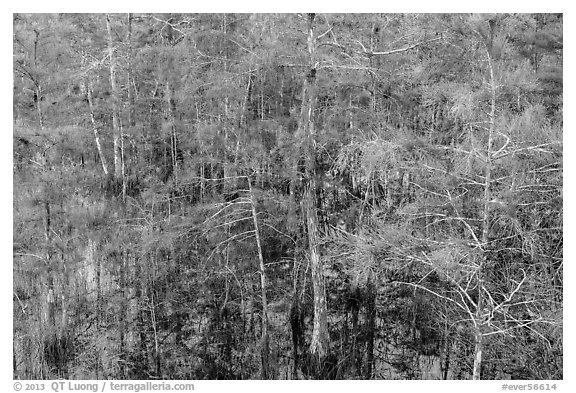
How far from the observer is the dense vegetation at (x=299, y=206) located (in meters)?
5.01

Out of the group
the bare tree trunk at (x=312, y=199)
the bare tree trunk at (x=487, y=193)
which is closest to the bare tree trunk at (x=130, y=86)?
the bare tree trunk at (x=312, y=199)

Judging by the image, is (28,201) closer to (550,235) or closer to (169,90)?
(169,90)

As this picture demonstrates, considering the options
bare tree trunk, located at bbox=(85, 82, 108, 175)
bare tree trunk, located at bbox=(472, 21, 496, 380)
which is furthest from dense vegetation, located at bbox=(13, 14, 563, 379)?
bare tree trunk, located at bbox=(85, 82, 108, 175)

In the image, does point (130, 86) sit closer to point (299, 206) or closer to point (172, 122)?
point (172, 122)

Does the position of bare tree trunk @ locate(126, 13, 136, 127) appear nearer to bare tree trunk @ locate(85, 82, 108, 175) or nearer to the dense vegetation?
the dense vegetation

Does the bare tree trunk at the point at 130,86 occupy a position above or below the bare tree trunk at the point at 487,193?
above

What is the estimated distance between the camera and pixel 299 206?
7.06 metres

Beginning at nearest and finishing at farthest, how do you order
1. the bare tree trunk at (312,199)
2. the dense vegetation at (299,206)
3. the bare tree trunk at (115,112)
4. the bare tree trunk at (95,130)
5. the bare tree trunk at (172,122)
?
the dense vegetation at (299,206), the bare tree trunk at (312,199), the bare tree trunk at (172,122), the bare tree trunk at (115,112), the bare tree trunk at (95,130)

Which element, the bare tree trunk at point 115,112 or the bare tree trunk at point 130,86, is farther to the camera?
the bare tree trunk at point 115,112

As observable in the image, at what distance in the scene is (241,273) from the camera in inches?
286

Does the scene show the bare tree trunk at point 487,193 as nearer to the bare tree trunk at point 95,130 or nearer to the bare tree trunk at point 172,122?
the bare tree trunk at point 172,122

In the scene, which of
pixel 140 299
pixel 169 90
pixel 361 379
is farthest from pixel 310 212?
pixel 169 90

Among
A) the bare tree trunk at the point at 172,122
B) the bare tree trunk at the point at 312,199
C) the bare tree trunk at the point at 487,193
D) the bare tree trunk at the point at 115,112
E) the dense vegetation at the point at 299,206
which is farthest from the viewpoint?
the bare tree trunk at the point at 115,112

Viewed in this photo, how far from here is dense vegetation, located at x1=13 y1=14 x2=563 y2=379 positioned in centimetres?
501
